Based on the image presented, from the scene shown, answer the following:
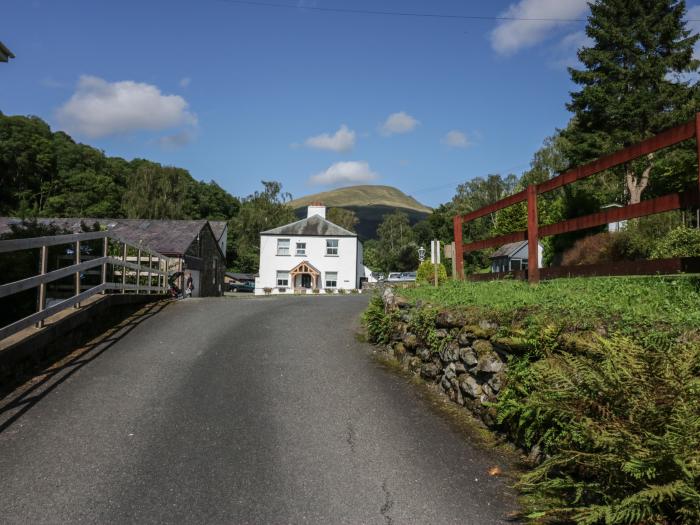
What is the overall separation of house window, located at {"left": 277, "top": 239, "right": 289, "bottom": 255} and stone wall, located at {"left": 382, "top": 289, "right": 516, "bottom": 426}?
148 ft

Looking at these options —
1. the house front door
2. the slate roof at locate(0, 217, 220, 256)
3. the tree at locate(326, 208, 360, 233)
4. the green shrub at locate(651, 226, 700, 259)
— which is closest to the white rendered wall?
the house front door

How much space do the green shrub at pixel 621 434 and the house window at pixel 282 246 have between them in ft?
162

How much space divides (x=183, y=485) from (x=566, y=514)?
2.89m

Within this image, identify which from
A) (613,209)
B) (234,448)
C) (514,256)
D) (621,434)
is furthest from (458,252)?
(514,256)

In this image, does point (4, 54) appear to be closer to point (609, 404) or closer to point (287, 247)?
point (609, 404)

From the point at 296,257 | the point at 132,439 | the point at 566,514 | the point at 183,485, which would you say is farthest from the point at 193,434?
the point at 296,257

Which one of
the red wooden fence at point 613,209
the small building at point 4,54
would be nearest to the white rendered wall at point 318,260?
the small building at point 4,54

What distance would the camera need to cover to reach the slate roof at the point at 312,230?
52969 mm

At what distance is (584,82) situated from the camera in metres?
40.2

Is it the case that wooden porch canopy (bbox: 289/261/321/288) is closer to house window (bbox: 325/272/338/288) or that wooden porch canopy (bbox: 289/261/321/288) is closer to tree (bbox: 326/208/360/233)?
house window (bbox: 325/272/338/288)

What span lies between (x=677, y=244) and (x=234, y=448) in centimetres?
1953

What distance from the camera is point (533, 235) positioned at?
26.1 feet

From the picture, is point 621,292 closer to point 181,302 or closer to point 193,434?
point 193,434

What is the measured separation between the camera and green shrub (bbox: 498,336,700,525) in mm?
3162
